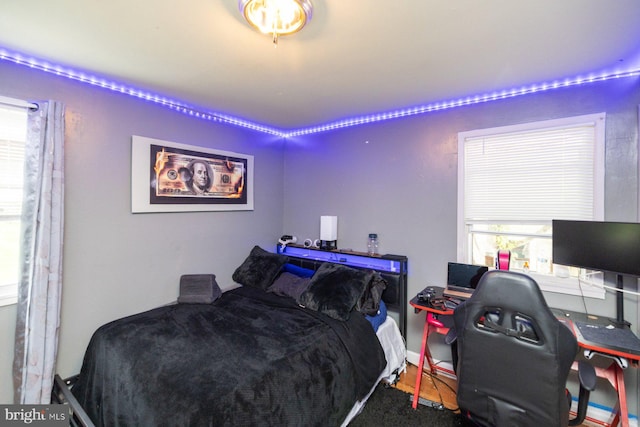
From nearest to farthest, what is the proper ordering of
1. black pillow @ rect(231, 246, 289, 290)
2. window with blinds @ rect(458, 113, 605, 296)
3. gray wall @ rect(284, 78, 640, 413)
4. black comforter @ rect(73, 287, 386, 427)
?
1. black comforter @ rect(73, 287, 386, 427)
2. gray wall @ rect(284, 78, 640, 413)
3. window with blinds @ rect(458, 113, 605, 296)
4. black pillow @ rect(231, 246, 289, 290)

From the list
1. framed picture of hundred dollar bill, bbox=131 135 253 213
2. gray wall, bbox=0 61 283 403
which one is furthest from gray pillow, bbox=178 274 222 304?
framed picture of hundred dollar bill, bbox=131 135 253 213

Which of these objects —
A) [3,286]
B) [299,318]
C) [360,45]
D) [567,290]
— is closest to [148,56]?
[360,45]

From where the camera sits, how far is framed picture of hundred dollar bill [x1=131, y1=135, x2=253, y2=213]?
2486 mm

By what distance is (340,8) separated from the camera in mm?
1364

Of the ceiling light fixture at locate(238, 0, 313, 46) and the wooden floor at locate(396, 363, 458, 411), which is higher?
the ceiling light fixture at locate(238, 0, 313, 46)

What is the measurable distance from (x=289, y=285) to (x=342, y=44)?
2160 mm

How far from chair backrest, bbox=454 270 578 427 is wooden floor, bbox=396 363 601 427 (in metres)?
0.85

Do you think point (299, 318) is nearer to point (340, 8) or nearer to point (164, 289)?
point (164, 289)

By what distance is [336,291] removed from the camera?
246 centimetres

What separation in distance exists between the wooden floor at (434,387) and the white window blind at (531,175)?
1514 millimetres

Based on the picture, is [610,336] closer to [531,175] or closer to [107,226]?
[531,175]

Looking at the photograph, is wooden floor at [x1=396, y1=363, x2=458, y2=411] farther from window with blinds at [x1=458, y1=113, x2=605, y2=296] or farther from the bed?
window with blinds at [x1=458, y1=113, x2=605, y2=296]

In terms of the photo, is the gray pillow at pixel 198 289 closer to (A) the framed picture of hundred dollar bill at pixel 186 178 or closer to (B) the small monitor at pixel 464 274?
(A) the framed picture of hundred dollar bill at pixel 186 178

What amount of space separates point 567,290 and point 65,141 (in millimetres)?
3973
